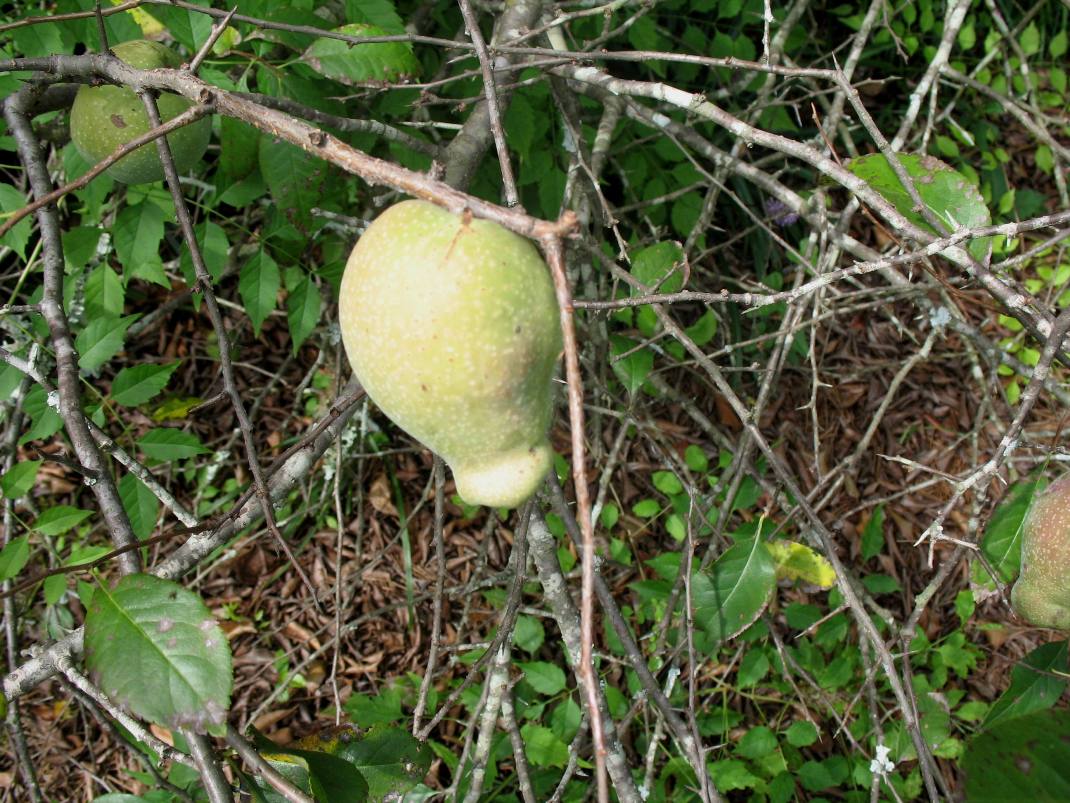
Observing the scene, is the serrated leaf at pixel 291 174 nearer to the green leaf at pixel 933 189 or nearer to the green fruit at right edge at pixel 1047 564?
the green leaf at pixel 933 189

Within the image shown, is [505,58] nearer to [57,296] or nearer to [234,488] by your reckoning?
[57,296]

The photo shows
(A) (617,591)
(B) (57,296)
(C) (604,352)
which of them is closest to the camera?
(B) (57,296)

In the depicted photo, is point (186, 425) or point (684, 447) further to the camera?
point (684, 447)

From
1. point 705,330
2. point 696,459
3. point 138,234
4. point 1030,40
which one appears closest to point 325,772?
point 138,234

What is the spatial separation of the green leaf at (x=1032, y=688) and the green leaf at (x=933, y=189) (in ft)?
2.86

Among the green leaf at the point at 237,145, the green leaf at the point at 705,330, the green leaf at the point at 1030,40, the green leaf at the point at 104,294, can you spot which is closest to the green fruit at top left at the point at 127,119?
the green leaf at the point at 237,145

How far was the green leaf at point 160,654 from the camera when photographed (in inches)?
41.9

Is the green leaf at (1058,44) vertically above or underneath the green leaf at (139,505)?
above

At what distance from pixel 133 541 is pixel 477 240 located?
2.44ft

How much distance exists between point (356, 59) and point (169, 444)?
0.97m

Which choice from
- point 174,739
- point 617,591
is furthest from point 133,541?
point 617,591

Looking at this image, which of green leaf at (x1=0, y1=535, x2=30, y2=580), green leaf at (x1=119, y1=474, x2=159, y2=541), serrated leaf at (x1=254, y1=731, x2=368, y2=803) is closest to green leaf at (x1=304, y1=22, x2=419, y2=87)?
green leaf at (x1=119, y1=474, x2=159, y2=541)

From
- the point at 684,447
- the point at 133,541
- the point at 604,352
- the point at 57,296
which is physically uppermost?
the point at 57,296

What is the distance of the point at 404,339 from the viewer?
903mm
